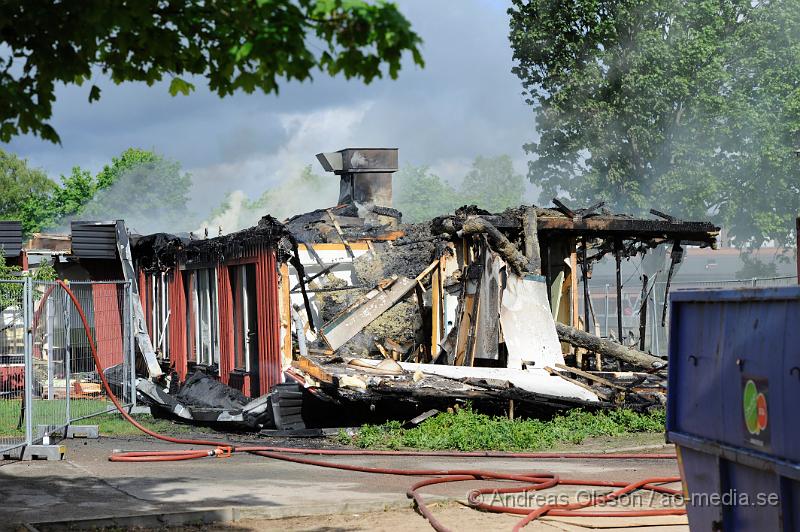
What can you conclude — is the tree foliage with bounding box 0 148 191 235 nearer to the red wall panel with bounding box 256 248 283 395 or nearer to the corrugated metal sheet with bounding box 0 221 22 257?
the corrugated metal sheet with bounding box 0 221 22 257

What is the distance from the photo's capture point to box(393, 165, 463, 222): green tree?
364 feet

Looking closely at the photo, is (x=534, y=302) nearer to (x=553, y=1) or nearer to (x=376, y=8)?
(x=376, y=8)

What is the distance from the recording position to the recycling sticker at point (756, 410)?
19.8 feet

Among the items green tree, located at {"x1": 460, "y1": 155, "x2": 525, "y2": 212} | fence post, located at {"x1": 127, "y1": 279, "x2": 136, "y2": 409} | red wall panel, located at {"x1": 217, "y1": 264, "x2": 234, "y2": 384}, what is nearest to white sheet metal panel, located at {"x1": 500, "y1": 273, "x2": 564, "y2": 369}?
red wall panel, located at {"x1": 217, "y1": 264, "x2": 234, "y2": 384}

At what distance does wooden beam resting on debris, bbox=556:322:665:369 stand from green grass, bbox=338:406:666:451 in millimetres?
2634

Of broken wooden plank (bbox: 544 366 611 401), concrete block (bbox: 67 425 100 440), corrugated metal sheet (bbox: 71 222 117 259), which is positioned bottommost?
concrete block (bbox: 67 425 100 440)

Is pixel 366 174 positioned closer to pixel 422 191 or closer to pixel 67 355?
pixel 67 355

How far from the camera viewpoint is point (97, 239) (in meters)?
25.0

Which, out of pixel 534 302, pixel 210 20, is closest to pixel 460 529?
pixel 210 20

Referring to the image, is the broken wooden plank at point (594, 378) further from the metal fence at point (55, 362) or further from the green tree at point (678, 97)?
the green tree at point (678, 97)

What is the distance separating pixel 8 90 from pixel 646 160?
114 feet

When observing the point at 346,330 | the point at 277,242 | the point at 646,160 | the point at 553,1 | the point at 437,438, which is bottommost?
the point at 437,438

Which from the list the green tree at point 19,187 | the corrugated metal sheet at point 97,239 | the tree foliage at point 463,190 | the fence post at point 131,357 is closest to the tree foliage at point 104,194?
the green tree at point 19,187

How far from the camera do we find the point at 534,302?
16.9 meters
